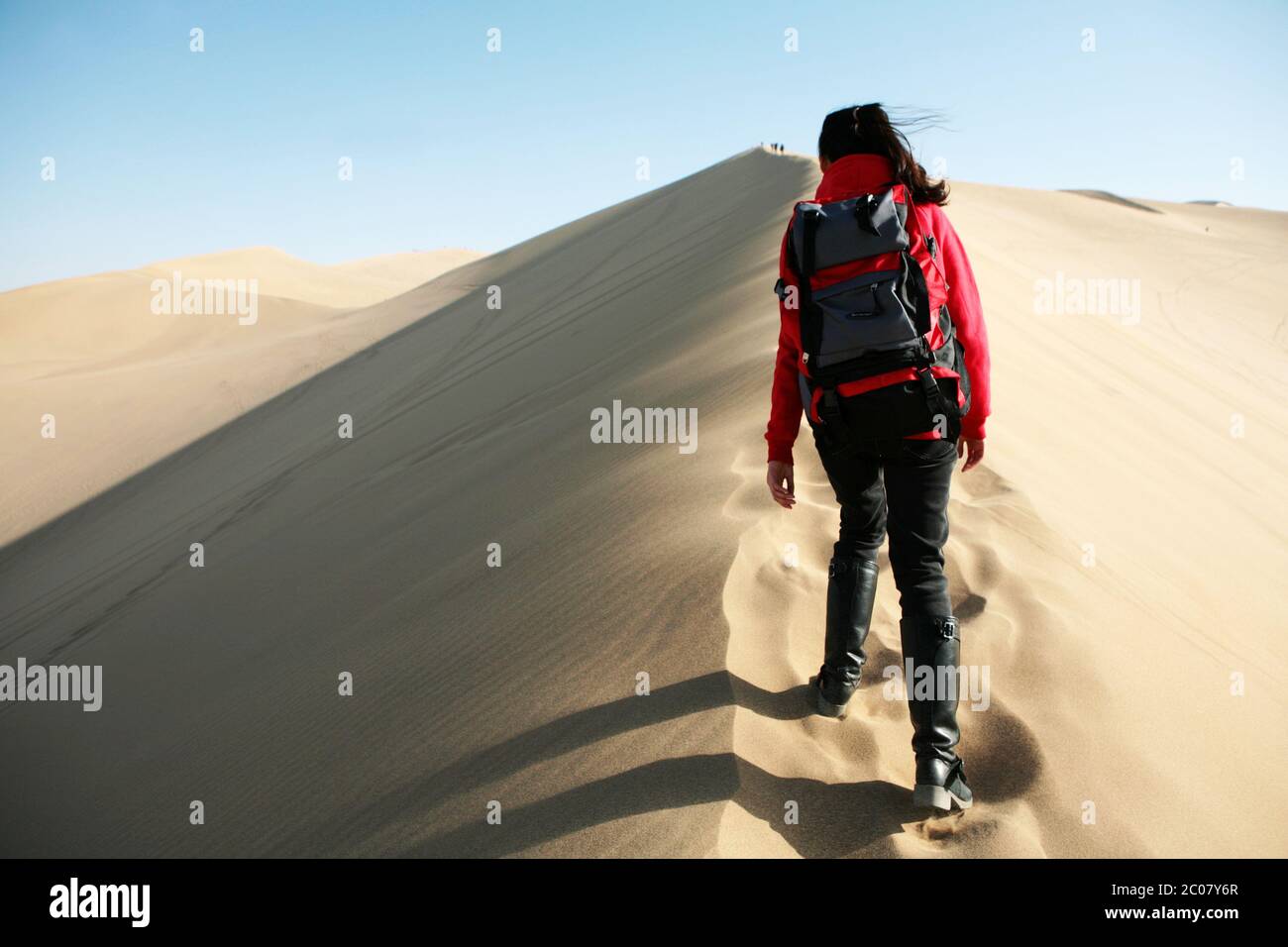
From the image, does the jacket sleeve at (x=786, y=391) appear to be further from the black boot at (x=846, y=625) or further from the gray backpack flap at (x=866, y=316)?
the black boot at (x=846, y=625)

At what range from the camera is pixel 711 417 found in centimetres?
454

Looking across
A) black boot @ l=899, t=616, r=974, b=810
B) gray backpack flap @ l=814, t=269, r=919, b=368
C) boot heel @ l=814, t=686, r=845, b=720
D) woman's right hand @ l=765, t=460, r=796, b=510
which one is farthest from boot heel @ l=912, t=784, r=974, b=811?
gray backpack flap @ l=814, t=269, r=919, b=368

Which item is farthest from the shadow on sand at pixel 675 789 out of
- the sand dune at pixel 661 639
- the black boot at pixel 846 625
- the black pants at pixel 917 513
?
the black pants at pixel 917 513

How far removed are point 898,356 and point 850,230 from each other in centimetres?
32

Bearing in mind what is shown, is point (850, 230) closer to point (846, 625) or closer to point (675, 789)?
point (846, 625)

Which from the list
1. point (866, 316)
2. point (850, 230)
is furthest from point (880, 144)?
point (866, 316)

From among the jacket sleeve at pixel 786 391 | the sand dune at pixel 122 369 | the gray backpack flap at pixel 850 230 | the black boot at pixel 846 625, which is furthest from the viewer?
the sand dune at pixel 122 369

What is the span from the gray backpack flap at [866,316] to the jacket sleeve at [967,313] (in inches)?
8.7

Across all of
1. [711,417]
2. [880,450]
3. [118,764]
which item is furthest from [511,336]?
[880,450]

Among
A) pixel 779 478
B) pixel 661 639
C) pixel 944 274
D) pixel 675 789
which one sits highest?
pixel 944 274

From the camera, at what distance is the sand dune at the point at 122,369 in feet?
40.8

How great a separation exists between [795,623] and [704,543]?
1.61 ft

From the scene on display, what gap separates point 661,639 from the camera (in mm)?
2865
